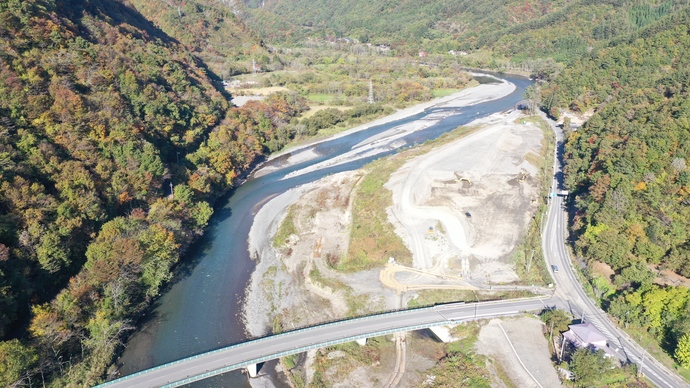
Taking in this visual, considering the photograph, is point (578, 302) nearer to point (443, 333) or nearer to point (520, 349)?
point (520, 349)

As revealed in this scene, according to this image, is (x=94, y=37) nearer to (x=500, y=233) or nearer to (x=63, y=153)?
(x=63, y=153)

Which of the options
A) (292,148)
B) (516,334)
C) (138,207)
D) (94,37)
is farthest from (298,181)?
(516,334)

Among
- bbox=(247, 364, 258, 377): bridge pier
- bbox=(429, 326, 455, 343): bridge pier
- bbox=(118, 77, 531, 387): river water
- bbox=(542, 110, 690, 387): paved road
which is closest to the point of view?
bbox=(542, 110, 690, 387): paved road

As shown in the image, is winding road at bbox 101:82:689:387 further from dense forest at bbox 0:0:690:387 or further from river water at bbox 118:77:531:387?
river water at bbox 118:77:531:387

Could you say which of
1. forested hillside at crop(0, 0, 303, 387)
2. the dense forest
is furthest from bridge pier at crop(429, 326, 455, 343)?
forested hillside at crop(0, 0, 303, 387)

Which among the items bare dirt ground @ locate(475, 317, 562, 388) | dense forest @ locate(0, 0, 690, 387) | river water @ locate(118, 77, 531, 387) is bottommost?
bare dirt ground @ locate(475, 317, 562, 388)

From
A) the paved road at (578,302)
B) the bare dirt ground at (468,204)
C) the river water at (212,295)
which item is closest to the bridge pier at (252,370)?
the river water at (212,295)
